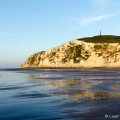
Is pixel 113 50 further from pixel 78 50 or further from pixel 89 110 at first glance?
pixel 89 110

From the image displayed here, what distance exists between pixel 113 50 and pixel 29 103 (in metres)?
140

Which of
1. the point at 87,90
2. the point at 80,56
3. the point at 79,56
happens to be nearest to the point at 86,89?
the point at 87,90

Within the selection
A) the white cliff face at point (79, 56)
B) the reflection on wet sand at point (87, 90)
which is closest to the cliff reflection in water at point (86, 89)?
the reflection on wet sand at point (87, 90)

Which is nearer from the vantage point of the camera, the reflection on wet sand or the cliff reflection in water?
the reflection on wet sand

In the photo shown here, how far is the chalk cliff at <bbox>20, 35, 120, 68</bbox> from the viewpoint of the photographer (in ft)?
511

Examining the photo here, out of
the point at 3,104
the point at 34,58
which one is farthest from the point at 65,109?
the point at 34,58

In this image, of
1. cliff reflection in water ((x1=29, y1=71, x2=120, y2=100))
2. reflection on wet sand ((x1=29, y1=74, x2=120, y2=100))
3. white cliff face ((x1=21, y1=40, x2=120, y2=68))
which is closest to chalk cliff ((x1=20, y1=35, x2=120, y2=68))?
white cliff face ((x1=21, y1=40, x2=120, y2=68))

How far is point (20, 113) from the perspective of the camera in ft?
62.3

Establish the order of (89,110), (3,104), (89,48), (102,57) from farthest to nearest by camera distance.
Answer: (89,48) → (102,57) → (3,104) → (89,110)

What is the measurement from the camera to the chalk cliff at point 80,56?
156 m

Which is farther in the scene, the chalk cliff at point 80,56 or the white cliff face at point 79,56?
the chalk cliff at point 80,56

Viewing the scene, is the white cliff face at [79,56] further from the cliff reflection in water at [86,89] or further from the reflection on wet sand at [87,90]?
the reflection on wet sand at [87,90]

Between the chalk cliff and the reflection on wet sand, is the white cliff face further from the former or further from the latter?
the reflection on wet sand

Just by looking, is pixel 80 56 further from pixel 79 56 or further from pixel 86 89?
pixel 86 89
